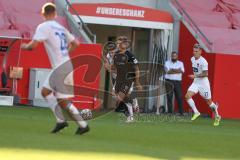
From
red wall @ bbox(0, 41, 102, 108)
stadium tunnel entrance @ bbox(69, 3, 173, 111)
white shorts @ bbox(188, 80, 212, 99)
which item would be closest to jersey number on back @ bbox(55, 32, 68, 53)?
white shorts @ bbox(188, 80, 212, 99)

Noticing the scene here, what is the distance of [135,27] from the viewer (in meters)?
27.5

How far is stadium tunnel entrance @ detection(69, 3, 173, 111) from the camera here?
25828 mm

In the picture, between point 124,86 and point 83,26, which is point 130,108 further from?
point 83,26

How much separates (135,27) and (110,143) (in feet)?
51.4

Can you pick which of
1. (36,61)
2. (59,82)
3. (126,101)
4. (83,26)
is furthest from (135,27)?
(59,82)

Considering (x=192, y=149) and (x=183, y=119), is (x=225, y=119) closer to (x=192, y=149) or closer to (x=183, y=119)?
(x=183, y=119)

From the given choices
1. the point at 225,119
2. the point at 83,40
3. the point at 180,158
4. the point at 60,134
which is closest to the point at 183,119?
the point at 225,119

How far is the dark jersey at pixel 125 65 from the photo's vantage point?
59.4 ft

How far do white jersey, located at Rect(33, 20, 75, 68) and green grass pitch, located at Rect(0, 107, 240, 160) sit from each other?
4.42ft

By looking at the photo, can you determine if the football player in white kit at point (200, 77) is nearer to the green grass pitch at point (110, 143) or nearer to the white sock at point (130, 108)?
the white sock at point (130, 108)

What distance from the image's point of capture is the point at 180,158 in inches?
423

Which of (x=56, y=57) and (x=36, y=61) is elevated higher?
(x=36, y=61)

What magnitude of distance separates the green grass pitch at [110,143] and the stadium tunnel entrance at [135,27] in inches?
388

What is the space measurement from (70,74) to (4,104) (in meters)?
9.29
